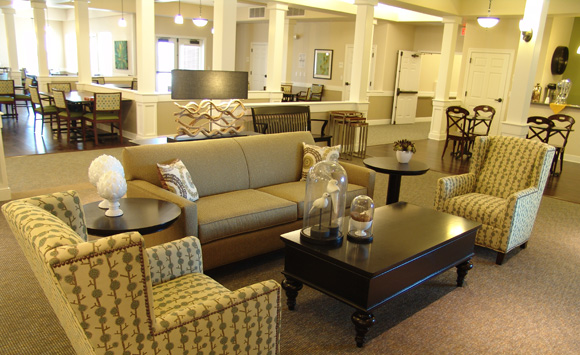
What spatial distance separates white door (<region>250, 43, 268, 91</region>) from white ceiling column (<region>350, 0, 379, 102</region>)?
6570 mm

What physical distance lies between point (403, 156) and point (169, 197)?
2280 mm

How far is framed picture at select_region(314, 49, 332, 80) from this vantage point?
41.0 ft

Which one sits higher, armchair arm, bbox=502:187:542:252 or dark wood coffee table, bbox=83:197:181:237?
dark wood coffee table, bbox=83:197:181:237

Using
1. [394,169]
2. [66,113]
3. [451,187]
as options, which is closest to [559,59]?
[451,187]

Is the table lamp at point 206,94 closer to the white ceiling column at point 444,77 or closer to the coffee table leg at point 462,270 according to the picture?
the coffee table leg at point 462,270

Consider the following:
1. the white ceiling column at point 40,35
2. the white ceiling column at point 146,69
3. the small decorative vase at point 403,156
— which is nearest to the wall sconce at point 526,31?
the small decorative vase at point 403,156

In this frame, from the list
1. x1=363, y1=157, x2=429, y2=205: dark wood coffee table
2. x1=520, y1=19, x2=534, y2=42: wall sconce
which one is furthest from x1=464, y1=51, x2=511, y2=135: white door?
x1=363, y1=157, x2=429, y2=205: dark wood coffee table

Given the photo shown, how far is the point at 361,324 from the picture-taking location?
8.09 ft

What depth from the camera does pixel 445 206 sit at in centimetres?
405

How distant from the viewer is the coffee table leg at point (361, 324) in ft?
8.09

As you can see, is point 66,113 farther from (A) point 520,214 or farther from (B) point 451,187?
(A) point 520,214

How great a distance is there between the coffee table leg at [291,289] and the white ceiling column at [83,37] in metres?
7.68

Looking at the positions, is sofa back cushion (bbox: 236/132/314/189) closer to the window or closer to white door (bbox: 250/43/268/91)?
white door (bbox: 250/43/268/91)

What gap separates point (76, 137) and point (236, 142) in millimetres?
4907
